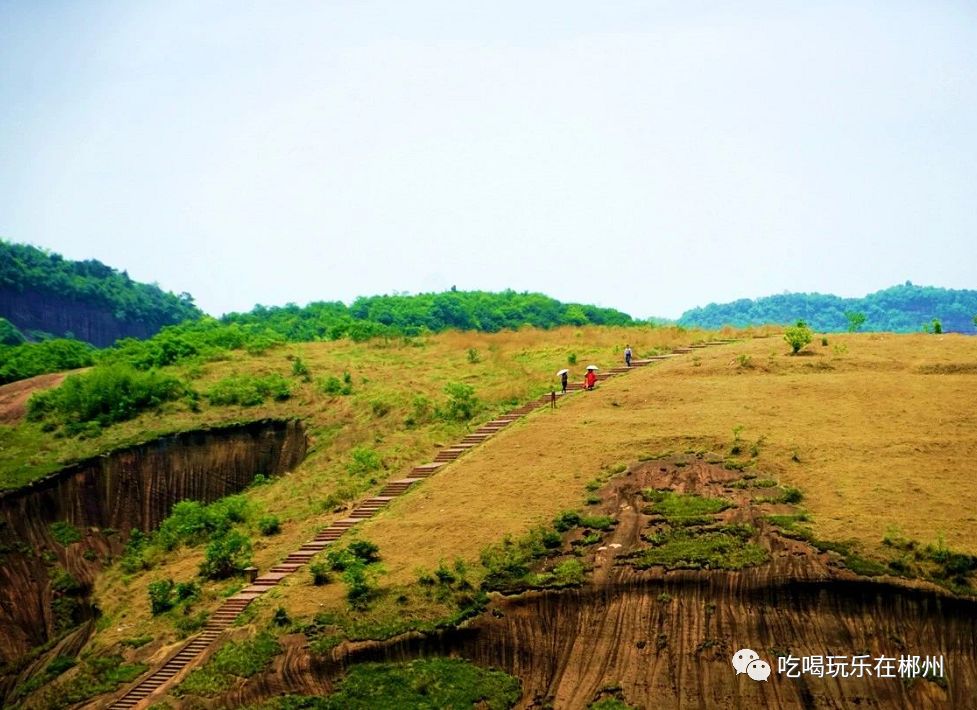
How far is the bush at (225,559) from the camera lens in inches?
1419

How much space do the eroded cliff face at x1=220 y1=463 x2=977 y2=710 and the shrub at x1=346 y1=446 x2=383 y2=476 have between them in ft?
36.7

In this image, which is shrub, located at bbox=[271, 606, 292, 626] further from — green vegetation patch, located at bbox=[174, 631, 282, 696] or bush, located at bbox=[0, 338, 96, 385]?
bush, located at bbox=[0, 338, 96, 385]

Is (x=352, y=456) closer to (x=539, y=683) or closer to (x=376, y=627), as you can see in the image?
(x=376, y=627)

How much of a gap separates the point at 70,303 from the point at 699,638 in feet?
299

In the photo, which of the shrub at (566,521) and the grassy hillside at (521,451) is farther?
the shrub at (566,521)

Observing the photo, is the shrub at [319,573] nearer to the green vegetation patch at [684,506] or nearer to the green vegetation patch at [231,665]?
the green vegetation patch at [231,665]

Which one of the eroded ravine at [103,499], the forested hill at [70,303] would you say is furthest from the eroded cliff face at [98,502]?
the forested hill at [70,303]

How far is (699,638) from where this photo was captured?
92.6ft

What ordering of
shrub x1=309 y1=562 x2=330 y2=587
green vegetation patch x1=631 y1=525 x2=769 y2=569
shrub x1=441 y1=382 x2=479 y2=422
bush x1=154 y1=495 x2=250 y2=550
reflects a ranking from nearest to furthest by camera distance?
green vegetation patch x1=631 y1=525 x2=769 y2=569, shrub x1=309 y1=562 x2=330 y2=587, bush x1=154 y1=495 x2=250 y2=550, shrub x1=441 y1=382 x2=479 y2=422

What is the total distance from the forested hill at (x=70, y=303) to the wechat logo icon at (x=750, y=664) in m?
85.8

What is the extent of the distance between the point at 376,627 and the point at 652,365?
21.1 metres

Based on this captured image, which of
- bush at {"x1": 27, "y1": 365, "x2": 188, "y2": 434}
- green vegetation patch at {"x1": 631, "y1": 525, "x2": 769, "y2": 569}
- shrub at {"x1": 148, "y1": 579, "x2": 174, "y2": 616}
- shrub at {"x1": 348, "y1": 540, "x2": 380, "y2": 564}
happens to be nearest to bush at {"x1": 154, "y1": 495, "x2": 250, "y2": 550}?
shrub at {"x1": 148, "y1": 579, "x2": 174, "y2": 616}

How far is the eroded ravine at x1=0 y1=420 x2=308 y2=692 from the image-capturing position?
3725 centimetres

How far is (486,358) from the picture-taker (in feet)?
176
